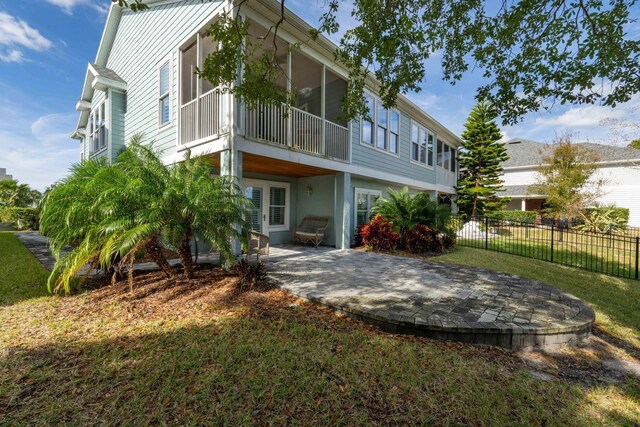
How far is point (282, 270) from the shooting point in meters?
6.24

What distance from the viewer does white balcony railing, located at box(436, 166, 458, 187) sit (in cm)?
1666

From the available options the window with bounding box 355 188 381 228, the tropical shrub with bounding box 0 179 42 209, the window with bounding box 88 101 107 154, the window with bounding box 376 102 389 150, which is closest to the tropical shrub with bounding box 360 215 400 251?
the window with bounding box 355 188 381 228

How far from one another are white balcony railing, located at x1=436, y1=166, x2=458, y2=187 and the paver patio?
426 inches

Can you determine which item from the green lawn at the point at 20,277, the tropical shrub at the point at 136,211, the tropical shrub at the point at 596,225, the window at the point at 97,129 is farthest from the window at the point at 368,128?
the tropical shrub at the point at 596,225

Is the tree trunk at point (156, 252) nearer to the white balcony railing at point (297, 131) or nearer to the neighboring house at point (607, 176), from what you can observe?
the white balcony railing at point (297, 131)

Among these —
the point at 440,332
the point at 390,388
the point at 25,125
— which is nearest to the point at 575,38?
the point at 440,332

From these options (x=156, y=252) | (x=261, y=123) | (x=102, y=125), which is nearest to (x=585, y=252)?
(x=261, y=123)

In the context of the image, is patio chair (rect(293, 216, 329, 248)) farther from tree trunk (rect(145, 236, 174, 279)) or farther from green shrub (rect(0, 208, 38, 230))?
green shrub (rect(0, 208, 38, 230))

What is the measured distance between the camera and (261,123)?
6.82m

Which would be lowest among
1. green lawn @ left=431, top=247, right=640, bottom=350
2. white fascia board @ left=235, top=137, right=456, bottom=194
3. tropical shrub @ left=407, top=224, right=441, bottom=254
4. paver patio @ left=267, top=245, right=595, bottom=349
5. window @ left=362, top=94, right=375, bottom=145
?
green lawn @ left=431, top=247, right=640, bottom=350

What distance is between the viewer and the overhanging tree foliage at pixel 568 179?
14.8m

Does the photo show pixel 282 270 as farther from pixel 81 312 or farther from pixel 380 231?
pixel 380 231

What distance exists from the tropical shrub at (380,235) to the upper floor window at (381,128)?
10.0ft

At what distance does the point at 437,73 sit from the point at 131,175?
5994 mm
